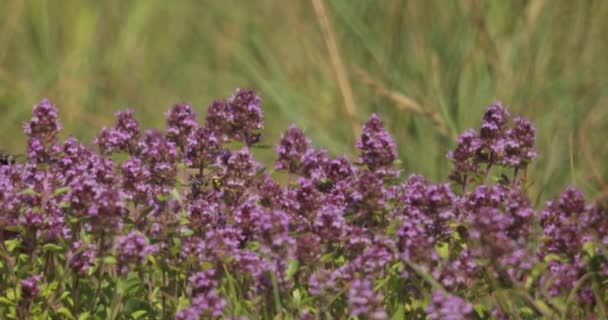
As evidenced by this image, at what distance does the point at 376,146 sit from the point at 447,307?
868 mm

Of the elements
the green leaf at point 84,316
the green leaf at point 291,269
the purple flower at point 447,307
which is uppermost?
the green leaf at point 291,269

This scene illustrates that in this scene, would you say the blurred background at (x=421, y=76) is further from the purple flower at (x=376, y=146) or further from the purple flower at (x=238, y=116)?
the purple flower at (x=238, y=116)

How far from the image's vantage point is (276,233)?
3170 millimetres

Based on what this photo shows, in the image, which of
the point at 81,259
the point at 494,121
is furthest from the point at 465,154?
the point at 81,259

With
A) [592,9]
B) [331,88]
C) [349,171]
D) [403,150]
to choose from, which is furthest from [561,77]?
Result: [349,171]

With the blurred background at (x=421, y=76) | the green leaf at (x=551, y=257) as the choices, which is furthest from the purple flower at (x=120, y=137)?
the blurred background at (x=421, y=76)

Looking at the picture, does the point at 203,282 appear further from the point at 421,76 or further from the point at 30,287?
the point at 421,76

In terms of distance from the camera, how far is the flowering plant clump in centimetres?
320

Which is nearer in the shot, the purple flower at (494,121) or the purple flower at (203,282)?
the purple flower at (203,282)

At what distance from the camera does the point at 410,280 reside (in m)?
3.49

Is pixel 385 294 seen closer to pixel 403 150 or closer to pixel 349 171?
pixel 349 171

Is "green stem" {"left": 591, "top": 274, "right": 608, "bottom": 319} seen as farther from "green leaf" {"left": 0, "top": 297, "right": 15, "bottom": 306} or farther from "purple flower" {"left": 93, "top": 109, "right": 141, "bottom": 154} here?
"green leaf" {"left": 0, "top": 297, "right": 15, "bottom": 306}

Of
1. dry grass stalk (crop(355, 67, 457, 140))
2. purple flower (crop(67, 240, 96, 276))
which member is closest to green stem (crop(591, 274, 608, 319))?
purple flower (crop(67, 240, 96, 276))

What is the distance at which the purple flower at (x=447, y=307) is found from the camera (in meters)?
2.85
